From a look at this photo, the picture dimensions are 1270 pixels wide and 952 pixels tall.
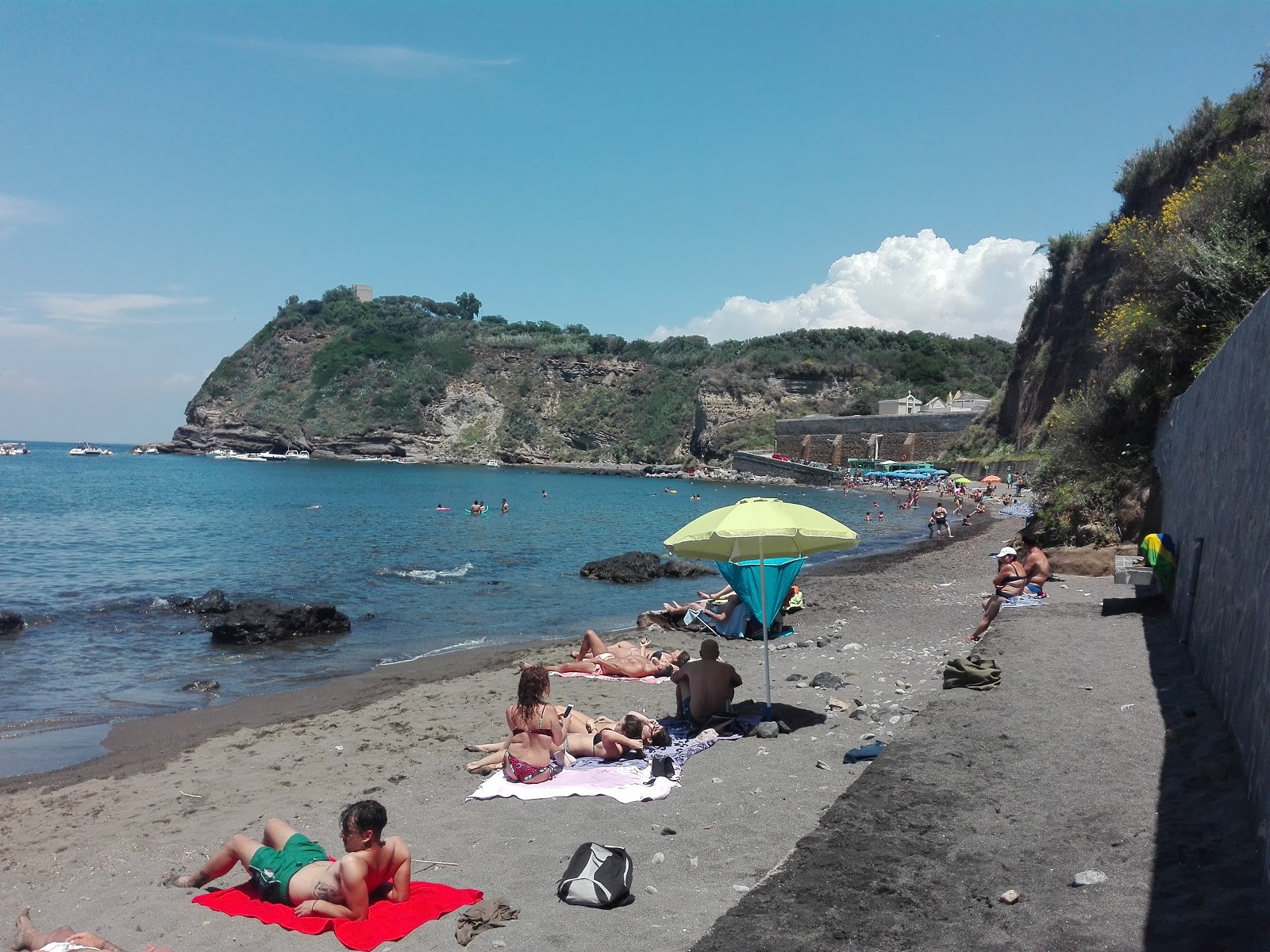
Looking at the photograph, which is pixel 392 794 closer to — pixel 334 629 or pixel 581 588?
pixel 334 629

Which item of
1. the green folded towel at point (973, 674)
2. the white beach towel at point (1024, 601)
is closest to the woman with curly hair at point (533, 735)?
the green folded towel at point (973, 674)

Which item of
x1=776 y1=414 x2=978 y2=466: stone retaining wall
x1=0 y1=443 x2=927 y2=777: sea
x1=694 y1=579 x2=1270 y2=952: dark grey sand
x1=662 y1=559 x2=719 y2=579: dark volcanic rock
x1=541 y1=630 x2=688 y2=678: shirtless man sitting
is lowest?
x1=0 y1=443 x2=927 y2=777: sea

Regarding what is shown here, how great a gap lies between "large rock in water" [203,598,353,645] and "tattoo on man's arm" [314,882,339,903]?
11.1m

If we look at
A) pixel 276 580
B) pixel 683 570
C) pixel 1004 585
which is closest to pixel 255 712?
pixel 1004 585

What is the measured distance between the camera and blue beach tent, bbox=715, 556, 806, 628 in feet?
32.6

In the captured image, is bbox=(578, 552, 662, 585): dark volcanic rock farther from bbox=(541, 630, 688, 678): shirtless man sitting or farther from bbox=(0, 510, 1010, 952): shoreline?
bbox=(541, 630, 688, 678): shirtless man sitting

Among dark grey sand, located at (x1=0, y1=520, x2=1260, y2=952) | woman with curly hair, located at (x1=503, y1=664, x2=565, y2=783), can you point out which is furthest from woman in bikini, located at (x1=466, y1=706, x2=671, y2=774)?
dark grey sand, located at (x1=0, y1=520, x2=1260, y2=952)

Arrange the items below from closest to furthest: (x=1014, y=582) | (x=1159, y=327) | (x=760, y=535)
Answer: (x=760, y=535) → (x=1014, y=582) → (x=1159, y=327)

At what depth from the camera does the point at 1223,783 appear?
4.68 m

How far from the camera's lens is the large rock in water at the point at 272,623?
50.4ft

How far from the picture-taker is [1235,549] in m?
5.96

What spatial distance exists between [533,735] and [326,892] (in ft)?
7.96

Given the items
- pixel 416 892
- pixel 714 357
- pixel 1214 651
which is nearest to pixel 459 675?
pixel 416 892

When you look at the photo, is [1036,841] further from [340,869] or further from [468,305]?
[468,305]
